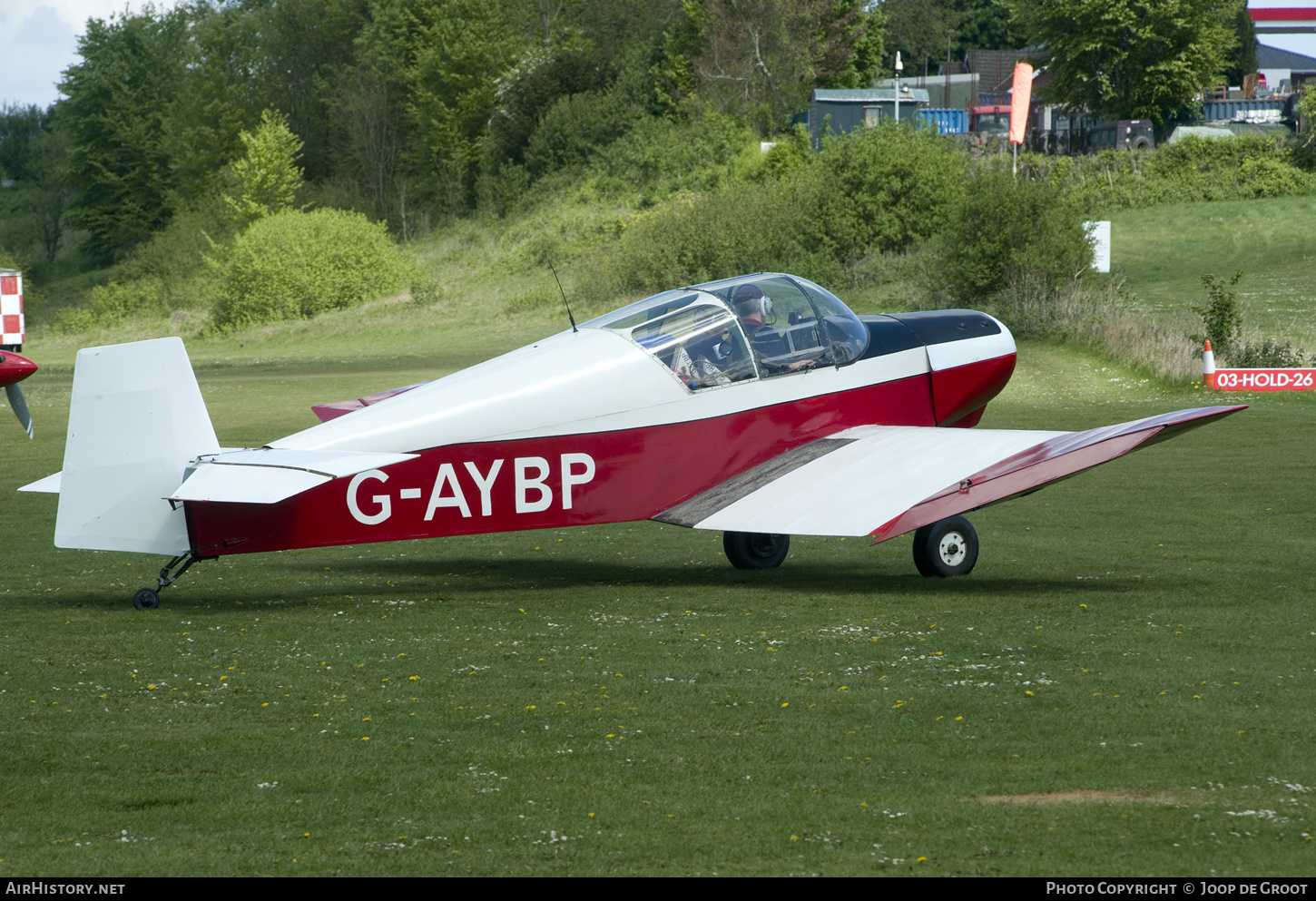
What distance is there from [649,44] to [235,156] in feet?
99.4

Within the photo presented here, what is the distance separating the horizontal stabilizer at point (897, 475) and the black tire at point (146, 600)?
336 cm

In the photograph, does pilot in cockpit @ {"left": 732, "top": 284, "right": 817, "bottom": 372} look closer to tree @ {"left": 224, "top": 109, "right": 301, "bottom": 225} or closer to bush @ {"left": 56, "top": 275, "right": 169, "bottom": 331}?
bush @ {"left": 56, "top": 275, "right": 169, "bottom": 331}

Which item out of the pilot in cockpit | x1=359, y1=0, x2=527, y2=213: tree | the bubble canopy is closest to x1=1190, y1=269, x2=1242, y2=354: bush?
the bubble canopy

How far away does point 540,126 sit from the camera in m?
67.1

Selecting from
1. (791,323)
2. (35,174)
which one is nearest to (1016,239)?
(791,323)

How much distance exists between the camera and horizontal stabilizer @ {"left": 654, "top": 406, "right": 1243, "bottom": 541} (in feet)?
26.5

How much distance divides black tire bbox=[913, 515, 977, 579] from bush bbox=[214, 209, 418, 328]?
50.0 meters

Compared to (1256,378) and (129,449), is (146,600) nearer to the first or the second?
(129,449)

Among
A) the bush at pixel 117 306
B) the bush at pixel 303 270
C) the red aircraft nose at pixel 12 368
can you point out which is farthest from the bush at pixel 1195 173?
the bush at pixel 117 306

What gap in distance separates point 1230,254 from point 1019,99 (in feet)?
27.3

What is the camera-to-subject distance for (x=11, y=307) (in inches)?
922

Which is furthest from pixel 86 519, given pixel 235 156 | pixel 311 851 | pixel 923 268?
pixel 235 156

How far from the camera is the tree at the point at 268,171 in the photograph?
72688mm

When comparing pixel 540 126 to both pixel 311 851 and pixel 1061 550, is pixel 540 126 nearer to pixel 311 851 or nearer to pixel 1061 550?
pixel 1061 550
